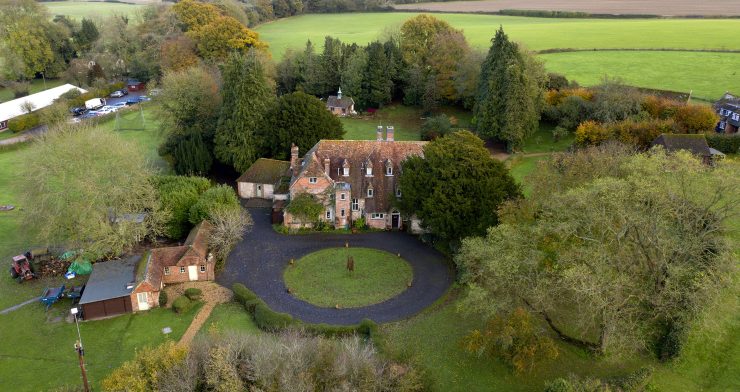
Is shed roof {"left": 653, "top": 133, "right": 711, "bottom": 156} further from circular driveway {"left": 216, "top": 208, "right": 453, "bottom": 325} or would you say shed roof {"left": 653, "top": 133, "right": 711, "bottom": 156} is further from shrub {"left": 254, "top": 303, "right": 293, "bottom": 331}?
shrub {"left": 254, "top": 303, "right": 293, "bottom": 331}

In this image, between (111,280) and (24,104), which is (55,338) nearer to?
(111,280)

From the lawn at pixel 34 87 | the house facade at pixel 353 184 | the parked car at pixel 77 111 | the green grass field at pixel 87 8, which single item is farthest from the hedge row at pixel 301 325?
the green grass field at pixel 87 8

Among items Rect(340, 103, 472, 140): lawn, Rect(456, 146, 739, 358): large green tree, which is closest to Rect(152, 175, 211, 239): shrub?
Rect(456, 146, 739, 358): large green tree

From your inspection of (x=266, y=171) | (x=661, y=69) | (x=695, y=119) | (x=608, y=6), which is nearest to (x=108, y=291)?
(x=266, y=171)

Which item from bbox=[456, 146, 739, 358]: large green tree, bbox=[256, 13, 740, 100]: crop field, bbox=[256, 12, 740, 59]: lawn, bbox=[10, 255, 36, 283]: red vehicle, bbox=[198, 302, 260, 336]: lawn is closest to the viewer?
bbox=[456, 146, 739, 358]: large green tree

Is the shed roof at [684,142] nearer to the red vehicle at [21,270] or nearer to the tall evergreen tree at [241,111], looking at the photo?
Result: the tall evergreen tree at [241,111]

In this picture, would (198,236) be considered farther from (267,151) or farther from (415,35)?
(415,35)
